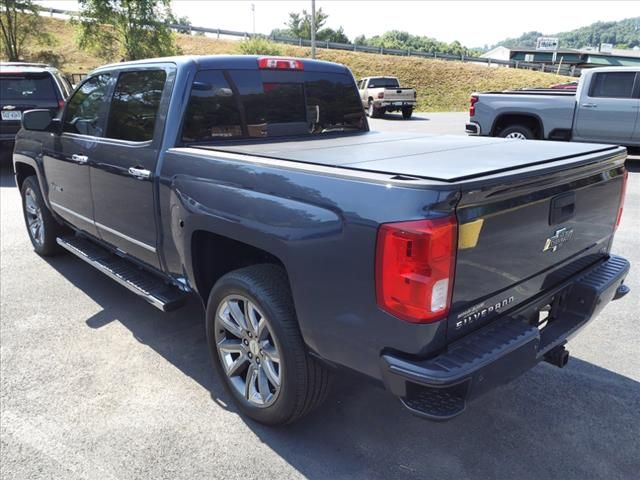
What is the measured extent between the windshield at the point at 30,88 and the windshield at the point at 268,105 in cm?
747

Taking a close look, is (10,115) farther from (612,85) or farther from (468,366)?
(612,85)

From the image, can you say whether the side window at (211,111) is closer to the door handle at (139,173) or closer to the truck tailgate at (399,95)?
the door handle at (139,173)

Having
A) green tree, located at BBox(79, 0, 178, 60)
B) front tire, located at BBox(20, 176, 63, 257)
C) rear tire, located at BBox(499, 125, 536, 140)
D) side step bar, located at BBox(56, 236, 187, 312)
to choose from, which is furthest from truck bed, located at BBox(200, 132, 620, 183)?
green tree, located at BBox(79, 0, 178, 60)

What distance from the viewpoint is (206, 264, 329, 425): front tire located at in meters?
2.55

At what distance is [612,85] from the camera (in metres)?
10.3

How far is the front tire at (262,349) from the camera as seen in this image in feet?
8.38

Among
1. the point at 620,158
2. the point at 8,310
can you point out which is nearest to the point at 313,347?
the point at 620,158

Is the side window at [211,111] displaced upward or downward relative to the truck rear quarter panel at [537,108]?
upward

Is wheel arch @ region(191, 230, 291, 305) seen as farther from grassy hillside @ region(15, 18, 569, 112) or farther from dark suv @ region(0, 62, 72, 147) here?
grassy hillside @ region(15, 18, 569, 112)

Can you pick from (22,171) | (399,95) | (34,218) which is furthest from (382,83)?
(34,218)

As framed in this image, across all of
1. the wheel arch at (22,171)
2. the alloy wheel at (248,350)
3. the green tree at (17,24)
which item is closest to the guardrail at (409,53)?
the green tree at (17,24)

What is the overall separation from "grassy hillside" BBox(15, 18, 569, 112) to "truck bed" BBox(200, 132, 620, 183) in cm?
2909

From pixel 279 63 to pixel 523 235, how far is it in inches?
89.2

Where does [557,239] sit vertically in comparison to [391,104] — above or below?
above
